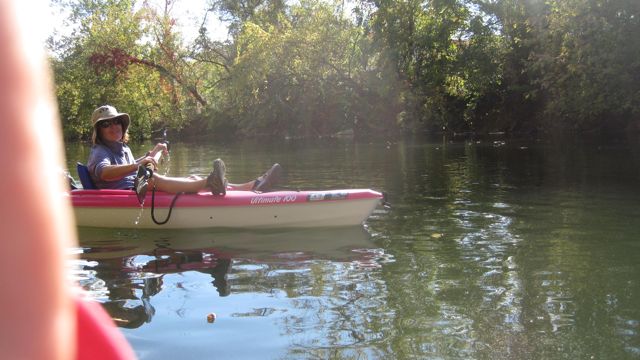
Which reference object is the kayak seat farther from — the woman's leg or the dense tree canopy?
the dense tree canopy

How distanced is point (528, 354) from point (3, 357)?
10.7ft

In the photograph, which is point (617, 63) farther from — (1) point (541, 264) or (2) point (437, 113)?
(1) point (541, 264)

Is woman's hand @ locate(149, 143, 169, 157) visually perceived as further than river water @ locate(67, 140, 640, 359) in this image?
Yes

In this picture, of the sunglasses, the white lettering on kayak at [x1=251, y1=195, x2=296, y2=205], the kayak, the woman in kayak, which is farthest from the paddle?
the white lettering on kayak at [x1=251, y1=195, x2=296, y2=205]

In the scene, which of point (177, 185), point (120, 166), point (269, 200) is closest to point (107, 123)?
point (120, 166)

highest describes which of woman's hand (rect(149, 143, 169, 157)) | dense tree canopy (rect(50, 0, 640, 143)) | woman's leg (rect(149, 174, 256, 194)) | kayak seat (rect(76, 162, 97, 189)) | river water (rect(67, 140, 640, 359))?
dense tree canopy (rect(50, 0, 640, 143))

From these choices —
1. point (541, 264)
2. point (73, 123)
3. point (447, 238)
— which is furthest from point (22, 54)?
point (73, 123)

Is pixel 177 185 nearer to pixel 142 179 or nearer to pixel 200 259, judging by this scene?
pixel 142 179

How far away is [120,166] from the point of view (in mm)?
6660

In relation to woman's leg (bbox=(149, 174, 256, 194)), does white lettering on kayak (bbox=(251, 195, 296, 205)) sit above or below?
below

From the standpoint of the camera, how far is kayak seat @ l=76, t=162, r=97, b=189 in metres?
6.95

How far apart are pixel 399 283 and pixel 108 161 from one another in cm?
374

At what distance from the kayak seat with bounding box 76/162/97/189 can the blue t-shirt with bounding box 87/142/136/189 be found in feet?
0.12

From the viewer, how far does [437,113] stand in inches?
1163
